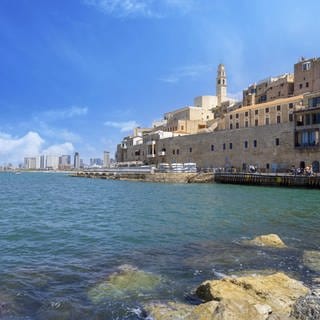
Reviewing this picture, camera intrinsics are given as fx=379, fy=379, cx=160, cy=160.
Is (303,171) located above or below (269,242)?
above

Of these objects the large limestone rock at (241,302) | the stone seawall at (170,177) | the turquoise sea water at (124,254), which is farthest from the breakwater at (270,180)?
the large limestone rock at (241,302)

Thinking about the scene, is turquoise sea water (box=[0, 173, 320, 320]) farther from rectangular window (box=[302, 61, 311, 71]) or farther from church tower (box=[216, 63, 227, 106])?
church tower (box=[216, 63, 227, 106])

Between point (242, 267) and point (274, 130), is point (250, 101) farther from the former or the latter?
point (242, 267)

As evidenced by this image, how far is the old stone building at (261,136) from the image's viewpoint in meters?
47.5

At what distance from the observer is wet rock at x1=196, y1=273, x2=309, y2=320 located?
Answer: 591 centimetres

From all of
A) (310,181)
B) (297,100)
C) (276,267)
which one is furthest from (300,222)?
(297,100)

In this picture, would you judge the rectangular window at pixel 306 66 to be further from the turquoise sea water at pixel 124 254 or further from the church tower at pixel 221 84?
the turquoise sea water at pixel 124 254

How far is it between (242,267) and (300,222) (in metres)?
9.04

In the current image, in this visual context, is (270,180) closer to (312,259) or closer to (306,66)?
(306,66)

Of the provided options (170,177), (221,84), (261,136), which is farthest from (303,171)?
(221,84)

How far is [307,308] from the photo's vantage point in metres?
6.02

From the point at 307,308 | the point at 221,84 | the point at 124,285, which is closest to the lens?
the point at 307,308

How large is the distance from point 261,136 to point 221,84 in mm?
53369

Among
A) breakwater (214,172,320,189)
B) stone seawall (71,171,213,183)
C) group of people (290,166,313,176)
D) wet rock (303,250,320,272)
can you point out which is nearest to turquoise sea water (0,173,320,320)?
wet rock (303,250,320,272)
